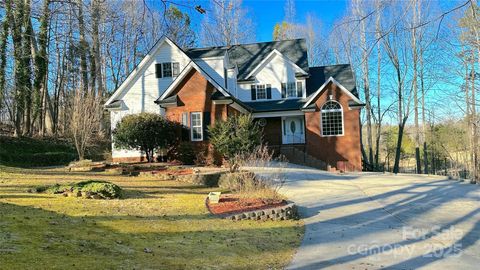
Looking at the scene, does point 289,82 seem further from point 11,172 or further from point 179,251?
point 179,251

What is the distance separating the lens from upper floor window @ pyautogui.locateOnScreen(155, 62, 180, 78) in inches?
1038

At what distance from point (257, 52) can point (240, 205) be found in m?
24.4

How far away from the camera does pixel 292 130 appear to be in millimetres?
30094

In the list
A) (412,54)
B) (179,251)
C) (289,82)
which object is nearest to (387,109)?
(412,54)

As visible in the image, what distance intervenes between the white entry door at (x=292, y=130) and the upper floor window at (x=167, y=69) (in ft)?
29.9

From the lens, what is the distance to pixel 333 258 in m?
6.75

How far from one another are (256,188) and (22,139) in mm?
19148

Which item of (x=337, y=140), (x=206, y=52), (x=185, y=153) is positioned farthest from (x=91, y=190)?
(x=206, y=52)

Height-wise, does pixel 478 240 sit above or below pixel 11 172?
below

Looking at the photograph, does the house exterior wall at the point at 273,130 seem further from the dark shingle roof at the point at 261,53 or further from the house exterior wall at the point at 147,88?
the house exterior wall at the point at 147,88

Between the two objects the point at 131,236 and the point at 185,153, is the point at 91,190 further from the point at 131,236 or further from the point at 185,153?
the point at 185,153

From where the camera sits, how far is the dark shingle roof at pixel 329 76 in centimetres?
2991

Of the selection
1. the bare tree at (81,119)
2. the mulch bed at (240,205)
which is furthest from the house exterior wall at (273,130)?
the mulch bed at (240,205)

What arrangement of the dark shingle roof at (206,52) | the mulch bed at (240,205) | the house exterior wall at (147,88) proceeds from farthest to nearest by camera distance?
the dark shingle roof at (206,52), the house exterior wall at (147,88), the mulch bed at (240,205)
